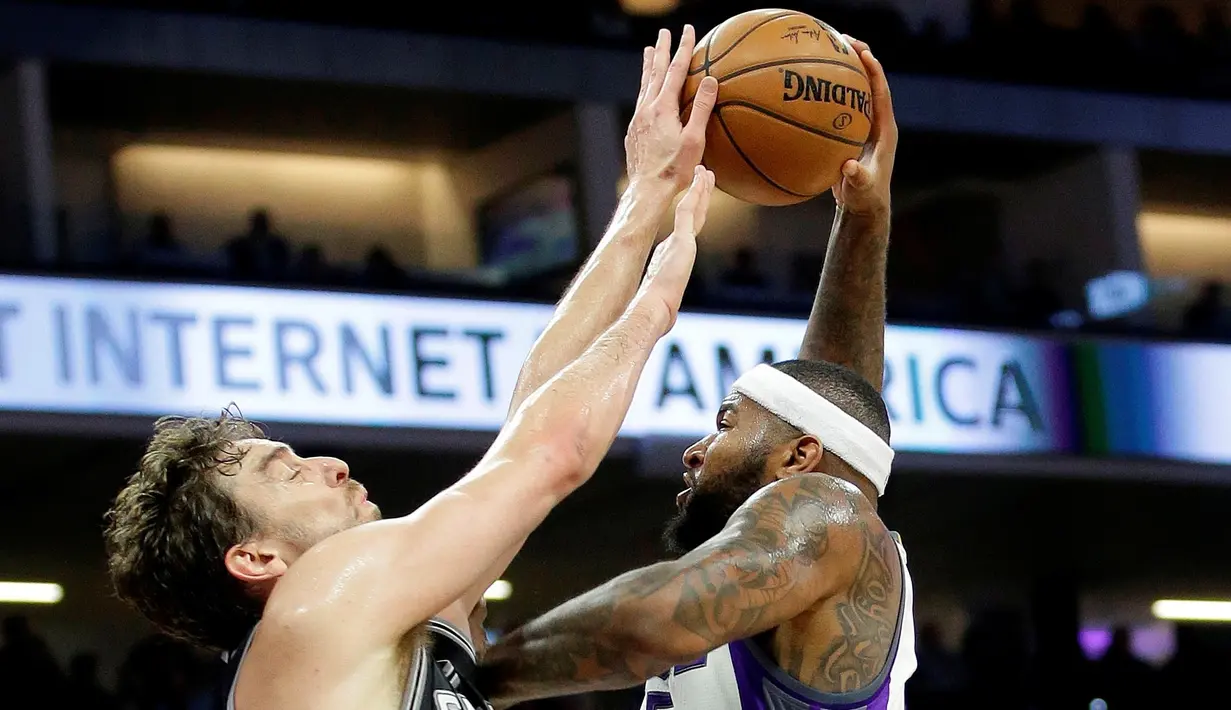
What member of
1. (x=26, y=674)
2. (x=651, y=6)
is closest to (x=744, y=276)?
(x=651, y=6)

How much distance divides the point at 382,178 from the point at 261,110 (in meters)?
1.99

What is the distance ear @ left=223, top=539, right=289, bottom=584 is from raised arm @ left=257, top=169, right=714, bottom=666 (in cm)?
15

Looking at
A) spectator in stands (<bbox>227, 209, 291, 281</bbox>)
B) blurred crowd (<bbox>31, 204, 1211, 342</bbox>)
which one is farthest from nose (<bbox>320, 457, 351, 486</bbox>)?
spectator in stands (<bbox>227, 209, 291, 281</bbox>)

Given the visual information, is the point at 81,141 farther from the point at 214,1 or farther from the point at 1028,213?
the point at 1028,213

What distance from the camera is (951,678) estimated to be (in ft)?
43.7

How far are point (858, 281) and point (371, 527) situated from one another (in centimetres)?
162

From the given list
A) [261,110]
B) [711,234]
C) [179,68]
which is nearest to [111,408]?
[179,68]

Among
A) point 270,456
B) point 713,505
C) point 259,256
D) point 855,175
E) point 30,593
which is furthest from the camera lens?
point 30,593

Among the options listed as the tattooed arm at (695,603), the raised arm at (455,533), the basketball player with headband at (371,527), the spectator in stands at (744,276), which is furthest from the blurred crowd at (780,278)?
the raised arm at (455,533)

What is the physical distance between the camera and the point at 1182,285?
1566 cm

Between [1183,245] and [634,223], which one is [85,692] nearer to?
[634,223]

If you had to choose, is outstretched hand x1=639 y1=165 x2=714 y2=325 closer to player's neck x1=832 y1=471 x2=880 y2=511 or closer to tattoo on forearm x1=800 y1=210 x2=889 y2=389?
player's neck x1=832 y1=471 x2=880 y2=511

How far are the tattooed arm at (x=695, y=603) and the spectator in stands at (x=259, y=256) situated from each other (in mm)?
9107

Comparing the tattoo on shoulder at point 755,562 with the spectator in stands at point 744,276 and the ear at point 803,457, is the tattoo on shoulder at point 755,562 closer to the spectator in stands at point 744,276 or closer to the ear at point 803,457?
the ear at point 803,457
